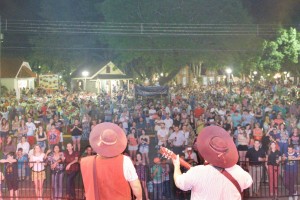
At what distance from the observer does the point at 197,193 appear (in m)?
3.75

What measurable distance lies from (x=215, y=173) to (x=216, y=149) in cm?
20

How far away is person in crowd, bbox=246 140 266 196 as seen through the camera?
962 cm

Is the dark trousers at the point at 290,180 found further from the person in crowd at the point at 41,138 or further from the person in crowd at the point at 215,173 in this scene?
the person in crowd at the point at 41,138

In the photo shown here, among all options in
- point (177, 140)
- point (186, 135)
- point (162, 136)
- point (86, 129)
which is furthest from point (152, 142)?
point (177, 140)

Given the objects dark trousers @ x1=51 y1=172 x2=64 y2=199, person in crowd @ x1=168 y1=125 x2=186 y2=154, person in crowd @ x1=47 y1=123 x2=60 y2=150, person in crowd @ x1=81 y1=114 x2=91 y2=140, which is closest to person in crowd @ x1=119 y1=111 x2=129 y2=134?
person in crowd @ x1=81 y1=114 x2=91 y2=140

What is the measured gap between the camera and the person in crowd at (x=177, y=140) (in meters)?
12.3

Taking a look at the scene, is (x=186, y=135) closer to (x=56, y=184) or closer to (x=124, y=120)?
(x=124, y=120)

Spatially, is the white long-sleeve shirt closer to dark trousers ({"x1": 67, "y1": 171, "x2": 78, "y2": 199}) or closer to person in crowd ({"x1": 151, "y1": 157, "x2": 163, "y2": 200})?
person in crowd ({"x1": 151, "y1": 157, "x2": 163, "y2": 200})

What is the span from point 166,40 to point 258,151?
86.4 feet

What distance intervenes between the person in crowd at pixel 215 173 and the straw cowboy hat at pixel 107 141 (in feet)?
2.32

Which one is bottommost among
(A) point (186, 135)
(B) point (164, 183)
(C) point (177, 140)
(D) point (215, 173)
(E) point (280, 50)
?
(B) point (164, 183)

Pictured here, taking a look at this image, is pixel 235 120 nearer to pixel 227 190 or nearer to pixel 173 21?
pixel 227 190

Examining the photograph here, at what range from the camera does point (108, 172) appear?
4109 millimetres

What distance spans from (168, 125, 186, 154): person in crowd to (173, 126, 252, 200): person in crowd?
8475mm
